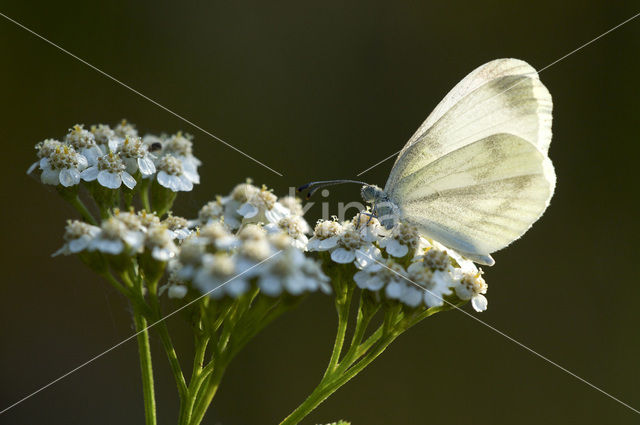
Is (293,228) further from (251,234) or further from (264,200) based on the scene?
(251,234)

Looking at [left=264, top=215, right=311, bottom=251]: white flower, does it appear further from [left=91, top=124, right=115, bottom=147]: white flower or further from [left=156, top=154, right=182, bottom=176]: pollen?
[left=91, top=124, right=115, bottom=147]: white flower

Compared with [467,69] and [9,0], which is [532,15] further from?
[9,0]

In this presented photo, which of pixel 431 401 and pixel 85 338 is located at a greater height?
pixel 85 338

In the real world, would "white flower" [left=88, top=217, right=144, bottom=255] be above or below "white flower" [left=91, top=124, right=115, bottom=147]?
below

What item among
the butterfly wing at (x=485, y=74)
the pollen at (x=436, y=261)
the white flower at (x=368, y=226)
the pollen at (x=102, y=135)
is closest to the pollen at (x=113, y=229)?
the pollen at (x=102, y=135)

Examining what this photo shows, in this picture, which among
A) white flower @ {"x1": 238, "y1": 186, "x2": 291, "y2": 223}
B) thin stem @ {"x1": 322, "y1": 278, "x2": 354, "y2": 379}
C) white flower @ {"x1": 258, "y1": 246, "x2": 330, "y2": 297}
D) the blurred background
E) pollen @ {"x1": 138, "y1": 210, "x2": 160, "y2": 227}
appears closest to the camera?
white flower @ {"x1": 258, "y1": 246, "x2": 330, "y2": 297}

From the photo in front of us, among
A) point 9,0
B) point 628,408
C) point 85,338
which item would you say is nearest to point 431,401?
point 628,408

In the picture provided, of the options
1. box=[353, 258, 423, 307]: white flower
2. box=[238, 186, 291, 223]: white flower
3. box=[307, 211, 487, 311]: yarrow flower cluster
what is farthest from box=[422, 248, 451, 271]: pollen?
box=[238, 186, 291, 223]: white flower
